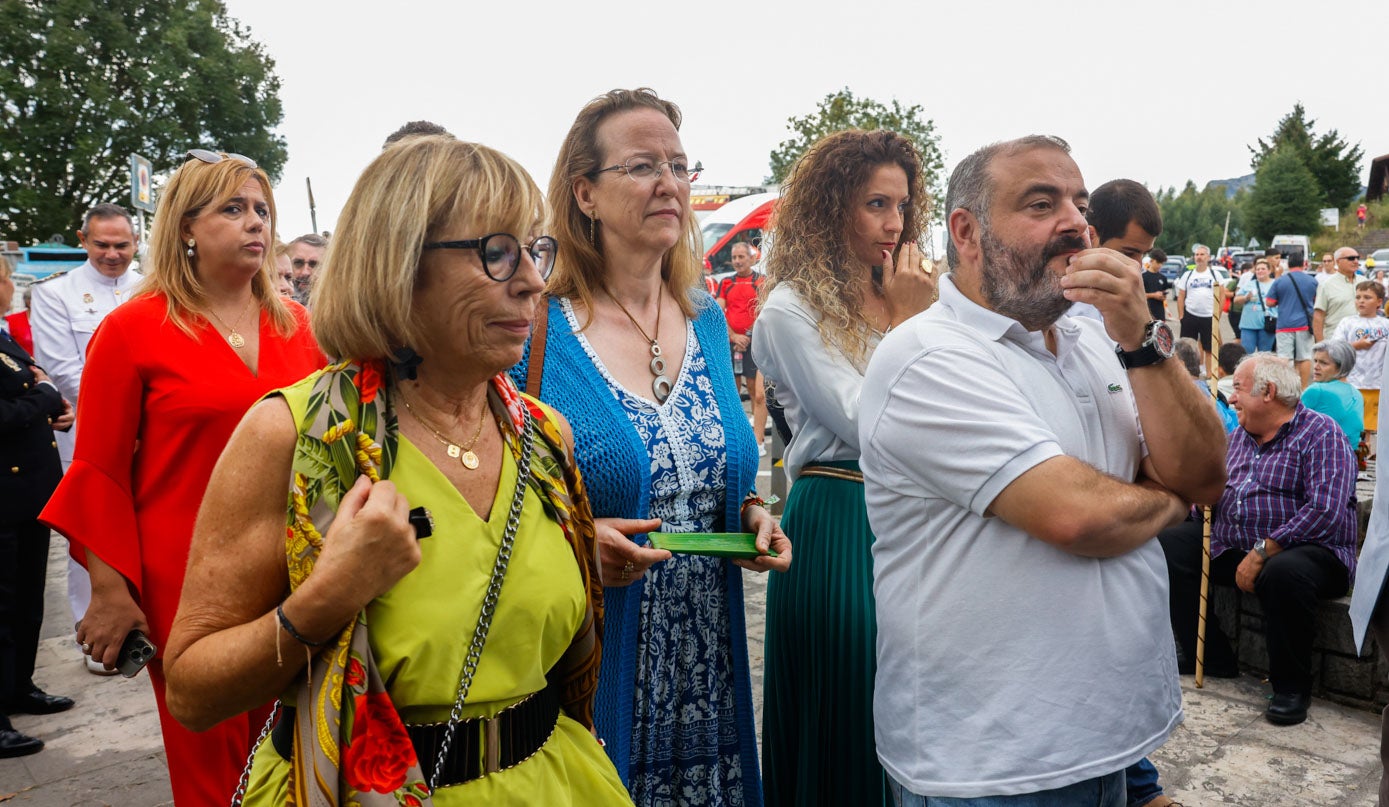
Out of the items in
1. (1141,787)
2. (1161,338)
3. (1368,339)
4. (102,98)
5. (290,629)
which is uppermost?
(102,98)

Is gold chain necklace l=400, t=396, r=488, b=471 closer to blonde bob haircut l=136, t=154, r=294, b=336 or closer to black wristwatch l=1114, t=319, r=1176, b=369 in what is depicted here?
black wristwatch l=1114, t=319, r=1176, b=369

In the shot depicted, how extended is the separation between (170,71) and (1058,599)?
1544 inches

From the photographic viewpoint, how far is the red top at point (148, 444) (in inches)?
107

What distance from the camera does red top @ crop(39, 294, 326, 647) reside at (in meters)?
2.71

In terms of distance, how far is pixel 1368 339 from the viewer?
10797mm

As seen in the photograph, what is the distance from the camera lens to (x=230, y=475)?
1.46 m

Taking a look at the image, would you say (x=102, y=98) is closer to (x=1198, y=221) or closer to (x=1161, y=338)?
(x=1161, y=338)

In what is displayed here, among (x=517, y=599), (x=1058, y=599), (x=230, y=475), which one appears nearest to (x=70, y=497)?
(x=230, y=475)

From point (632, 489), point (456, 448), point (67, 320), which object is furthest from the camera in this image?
point (67, 320)

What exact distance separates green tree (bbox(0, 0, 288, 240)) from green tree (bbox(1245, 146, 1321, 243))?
5620cm

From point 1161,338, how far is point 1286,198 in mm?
69252

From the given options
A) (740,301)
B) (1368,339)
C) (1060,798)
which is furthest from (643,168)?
(1368,339)

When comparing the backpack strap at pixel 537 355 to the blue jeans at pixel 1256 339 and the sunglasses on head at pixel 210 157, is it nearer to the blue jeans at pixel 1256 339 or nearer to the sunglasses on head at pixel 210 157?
the sunglasses on head at pixel 210 157

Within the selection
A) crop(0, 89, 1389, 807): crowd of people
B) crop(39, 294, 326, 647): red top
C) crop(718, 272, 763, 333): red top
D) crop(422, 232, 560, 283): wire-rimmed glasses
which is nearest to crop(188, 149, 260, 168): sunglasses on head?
crop(0, 89, 1389, 807): crowd of people
